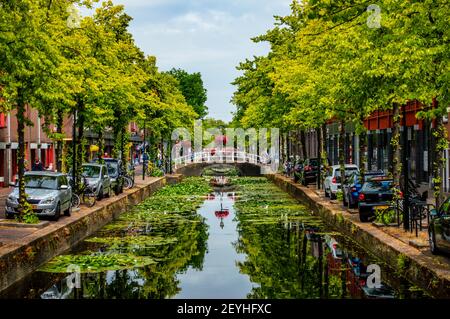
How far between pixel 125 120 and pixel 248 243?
24173 millimetres

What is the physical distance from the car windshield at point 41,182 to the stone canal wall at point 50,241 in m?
1.30

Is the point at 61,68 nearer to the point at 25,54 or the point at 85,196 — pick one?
the point at 25,54

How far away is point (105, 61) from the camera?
3650 centimetres

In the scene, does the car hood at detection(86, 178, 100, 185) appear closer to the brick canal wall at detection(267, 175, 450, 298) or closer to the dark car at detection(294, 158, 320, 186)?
the brick canal wall at detection(267, 175, 450, 298)

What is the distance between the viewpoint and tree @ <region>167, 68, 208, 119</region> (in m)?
135

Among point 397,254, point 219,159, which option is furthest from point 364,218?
point 219,159

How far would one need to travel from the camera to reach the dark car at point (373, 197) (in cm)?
2597

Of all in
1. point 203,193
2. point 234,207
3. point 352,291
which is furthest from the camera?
point 203,193

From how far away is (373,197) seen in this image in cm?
2631

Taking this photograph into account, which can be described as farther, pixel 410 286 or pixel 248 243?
pixel 248 243

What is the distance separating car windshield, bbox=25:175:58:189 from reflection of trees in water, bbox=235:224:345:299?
6688 mm

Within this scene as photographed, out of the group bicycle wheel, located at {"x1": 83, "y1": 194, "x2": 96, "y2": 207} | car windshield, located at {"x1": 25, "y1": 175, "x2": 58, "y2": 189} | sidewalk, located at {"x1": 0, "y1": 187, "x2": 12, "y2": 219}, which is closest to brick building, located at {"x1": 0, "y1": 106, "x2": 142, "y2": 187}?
sidewalk, located at {"x1": 0, "y1": 187, "x2": 12, "y2": 219}
